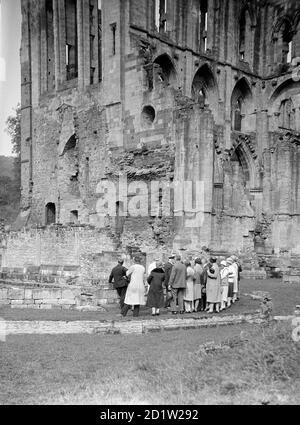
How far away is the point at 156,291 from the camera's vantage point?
1357 cm

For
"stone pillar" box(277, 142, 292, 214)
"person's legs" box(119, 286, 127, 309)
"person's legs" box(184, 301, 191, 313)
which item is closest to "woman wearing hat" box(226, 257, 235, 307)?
"person's legs" box(184, 301, 191, 313)

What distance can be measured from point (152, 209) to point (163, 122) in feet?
14.2

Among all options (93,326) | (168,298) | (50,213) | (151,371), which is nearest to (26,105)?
(50,213)

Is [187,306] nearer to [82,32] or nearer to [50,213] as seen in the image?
[50,213]

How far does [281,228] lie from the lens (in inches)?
1188

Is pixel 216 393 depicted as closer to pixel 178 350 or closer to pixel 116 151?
pixel 178 350

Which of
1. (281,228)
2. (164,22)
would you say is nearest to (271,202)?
(281,228)

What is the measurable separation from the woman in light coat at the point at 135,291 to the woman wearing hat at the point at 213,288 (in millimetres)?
1849

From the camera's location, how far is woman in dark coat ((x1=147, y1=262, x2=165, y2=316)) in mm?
13500

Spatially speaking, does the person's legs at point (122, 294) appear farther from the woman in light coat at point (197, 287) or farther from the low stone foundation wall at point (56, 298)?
the woman in light coat at point (197, 287)

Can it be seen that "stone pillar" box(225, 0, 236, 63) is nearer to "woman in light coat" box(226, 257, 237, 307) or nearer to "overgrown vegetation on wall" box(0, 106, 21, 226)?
"overgrown vegetation on wall" box(0, 106, 21, 226)

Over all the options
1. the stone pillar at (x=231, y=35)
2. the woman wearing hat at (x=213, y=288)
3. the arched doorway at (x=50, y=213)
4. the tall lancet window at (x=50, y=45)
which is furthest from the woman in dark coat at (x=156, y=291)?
the tall lancet window at (x=50, y=45)

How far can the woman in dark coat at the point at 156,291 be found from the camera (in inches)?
531
